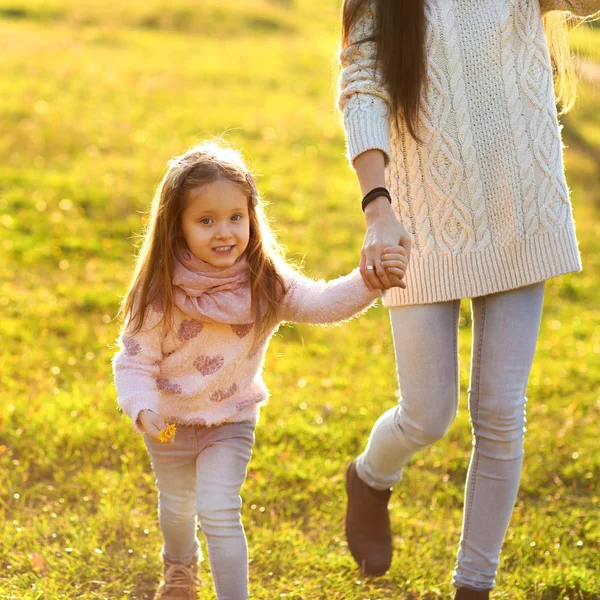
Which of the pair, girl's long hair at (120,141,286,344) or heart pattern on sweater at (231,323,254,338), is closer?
girl's long hair at (120,141,286,344)

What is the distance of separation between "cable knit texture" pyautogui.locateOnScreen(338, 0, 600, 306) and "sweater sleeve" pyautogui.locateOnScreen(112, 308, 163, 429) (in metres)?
0.81

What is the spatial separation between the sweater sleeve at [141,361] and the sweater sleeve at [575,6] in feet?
5.32

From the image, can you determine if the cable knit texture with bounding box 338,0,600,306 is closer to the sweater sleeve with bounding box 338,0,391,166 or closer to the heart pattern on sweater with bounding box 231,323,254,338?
the sweater sleeve with bounding box 338,0,391,166

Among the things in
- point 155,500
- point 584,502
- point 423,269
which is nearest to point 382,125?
point 423,269

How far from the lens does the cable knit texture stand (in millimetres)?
3070

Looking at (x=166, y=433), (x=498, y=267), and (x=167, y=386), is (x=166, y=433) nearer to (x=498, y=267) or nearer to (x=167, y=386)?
(x=167, y=386)

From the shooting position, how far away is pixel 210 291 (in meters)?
3.01

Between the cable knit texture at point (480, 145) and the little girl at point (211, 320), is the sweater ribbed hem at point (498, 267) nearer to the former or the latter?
the cable knit texture at point (480, 145)

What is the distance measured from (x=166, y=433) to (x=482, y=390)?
1.03 m

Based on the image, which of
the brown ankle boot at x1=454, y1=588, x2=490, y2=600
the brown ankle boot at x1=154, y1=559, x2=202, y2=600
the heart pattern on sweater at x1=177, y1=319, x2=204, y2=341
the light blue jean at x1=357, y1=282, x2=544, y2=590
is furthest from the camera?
the brown ankle boot at x1=154, y1=559, x2=202, y2=600

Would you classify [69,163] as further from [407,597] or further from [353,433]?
[407,597]

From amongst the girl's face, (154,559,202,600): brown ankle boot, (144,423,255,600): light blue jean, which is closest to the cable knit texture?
the girl's face

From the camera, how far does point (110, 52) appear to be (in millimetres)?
15047

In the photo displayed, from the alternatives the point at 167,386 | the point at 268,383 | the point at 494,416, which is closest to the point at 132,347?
the point at 167,386
